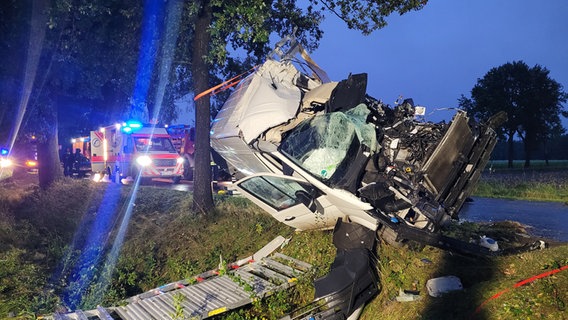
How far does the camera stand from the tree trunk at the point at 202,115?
8812mm

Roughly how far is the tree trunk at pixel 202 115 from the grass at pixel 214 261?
46 centimetres

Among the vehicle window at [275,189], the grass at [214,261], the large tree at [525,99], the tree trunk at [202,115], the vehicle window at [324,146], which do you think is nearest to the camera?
the grass at [214,261]

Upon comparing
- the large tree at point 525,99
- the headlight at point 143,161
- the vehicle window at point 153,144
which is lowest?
the headlight at point 143,161

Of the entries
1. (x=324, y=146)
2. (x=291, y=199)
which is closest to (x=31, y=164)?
(x=291, y=199)

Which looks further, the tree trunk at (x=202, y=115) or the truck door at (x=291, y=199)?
the tree trunk at (x=202, y=115)

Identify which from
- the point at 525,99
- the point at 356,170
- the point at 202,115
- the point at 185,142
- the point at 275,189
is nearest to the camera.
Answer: the point at 356,170

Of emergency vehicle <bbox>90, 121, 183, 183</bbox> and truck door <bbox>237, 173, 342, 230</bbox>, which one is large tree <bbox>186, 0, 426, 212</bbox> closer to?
truck door <bbox>237, 173, 342, 230</bbox>

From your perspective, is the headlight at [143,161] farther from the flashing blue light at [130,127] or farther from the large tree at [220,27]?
the large tree at [220,27]

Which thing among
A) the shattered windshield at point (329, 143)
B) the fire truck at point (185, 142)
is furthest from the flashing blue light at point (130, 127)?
the shattered windshield at point (329, 143)

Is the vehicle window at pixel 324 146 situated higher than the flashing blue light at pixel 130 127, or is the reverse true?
the flashing blue light at pixel 130 127

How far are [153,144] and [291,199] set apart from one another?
1237 centimetres

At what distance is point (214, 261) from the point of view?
7.57 meters

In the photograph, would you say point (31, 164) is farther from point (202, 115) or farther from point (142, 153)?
point (202, 115)

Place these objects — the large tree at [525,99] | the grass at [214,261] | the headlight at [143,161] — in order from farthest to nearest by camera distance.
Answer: the large tree at [525,99], the headlight at [143,161], the grass at [214,261]
